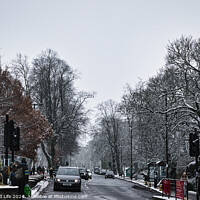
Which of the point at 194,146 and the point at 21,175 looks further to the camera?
the point at 194,146

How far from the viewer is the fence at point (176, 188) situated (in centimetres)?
2028

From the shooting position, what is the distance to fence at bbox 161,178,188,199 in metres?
20.3

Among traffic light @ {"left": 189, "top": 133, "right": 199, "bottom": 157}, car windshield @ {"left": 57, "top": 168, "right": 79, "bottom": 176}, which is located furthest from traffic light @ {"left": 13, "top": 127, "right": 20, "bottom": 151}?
car windshield @ {"left": 57, "top": 168, "right": 79, "bottom": 176}

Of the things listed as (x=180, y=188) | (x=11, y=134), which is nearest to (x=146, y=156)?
(x=180, y=188)

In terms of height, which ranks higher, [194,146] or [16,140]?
[16,140]

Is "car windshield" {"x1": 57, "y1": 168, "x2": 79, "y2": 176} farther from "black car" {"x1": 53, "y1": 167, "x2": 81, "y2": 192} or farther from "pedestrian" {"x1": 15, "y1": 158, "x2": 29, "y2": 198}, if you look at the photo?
"pedestrian" {"x1": 15, "y1": 158, "x2": 29, "y2": 198}

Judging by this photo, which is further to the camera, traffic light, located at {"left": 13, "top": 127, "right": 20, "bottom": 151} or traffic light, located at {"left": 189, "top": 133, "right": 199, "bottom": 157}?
traffic light, located at {"left": 189, "top": 133, "right": 199, "bottom": 157}

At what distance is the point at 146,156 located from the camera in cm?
5400

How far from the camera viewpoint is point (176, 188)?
21375 millimetres

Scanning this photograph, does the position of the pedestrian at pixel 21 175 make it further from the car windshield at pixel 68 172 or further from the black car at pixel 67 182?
the car windshield at pixel 68 172

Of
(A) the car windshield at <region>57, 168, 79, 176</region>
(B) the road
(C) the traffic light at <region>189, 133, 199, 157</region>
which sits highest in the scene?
(C) the traffic light at <region>189, 133, 199, 157</region>

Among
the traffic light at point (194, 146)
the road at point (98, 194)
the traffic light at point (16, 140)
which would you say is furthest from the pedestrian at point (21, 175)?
the traffic light at point (194, 146)

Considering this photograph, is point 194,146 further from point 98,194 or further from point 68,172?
point 68,172

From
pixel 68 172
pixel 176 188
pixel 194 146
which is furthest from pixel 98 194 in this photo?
pixel 194 146
